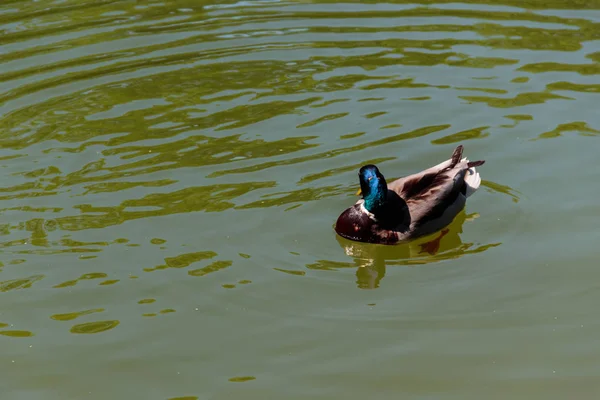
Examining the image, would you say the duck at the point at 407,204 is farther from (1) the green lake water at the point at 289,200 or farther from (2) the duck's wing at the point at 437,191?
(1) the green lake water at the point at 289,200

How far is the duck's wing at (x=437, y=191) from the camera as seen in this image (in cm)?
963

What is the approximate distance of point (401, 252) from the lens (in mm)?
9453

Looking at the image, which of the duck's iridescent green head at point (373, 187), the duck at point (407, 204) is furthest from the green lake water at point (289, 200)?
the duck's iridescent green head at point (373, 187)

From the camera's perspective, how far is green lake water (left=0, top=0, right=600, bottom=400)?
741cm

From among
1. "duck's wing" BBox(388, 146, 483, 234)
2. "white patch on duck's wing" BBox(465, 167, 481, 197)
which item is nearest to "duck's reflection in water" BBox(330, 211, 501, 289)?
"duck's wing" BBox(388, 146, 483, 234)

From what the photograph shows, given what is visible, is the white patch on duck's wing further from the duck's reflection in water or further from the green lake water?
the duck's reflection in water

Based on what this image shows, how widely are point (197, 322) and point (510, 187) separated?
3.93m

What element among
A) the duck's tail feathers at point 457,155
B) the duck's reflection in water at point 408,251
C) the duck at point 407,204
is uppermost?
the duck's tail feathers at point 457,155

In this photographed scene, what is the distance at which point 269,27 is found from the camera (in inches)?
589

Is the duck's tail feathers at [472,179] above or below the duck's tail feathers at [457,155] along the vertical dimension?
below

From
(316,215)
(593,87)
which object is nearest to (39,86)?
(316,215)

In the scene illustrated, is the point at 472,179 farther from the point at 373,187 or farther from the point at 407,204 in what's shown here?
the point at 373,187

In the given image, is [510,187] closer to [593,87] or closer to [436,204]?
[436,204]

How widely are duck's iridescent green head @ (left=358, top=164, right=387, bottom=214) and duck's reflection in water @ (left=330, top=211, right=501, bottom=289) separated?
410 mm
